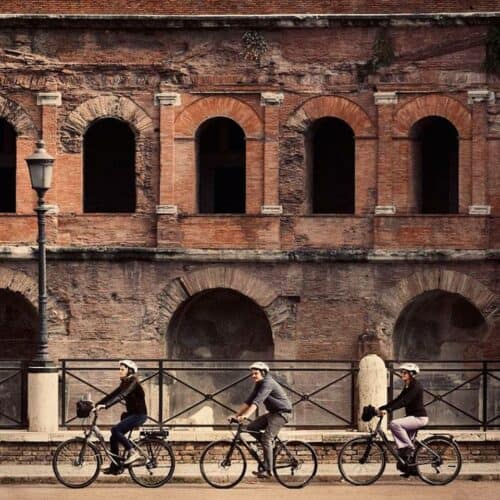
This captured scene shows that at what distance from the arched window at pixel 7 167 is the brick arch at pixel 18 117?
A: 1691 millimetres

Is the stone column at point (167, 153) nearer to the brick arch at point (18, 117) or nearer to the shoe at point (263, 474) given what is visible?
the brick arch at point (18, 117)

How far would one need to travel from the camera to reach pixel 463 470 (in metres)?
28.8

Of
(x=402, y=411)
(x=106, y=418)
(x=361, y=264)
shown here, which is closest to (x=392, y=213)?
(x=361, y=264)

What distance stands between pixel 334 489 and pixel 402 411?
37.9ft

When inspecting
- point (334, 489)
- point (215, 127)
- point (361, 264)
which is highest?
point (215, 127)

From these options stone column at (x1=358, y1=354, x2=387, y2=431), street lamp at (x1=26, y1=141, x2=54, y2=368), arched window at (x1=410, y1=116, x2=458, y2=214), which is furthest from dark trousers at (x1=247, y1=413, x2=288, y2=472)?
arched window at (x1=410, y1=116, x2=458, y2=214)

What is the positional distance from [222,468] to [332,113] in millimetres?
13202

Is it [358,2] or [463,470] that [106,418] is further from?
[463,470]

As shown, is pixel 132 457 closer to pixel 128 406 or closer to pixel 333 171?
pixel 128 406

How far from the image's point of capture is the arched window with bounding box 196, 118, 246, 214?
42.2m

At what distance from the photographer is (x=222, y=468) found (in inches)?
1083

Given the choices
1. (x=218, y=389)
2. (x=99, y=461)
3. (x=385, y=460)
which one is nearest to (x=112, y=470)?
(x=99, y=461)

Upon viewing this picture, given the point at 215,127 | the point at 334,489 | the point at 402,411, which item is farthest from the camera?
the point at 215,127

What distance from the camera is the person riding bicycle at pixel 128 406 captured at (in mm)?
27516
